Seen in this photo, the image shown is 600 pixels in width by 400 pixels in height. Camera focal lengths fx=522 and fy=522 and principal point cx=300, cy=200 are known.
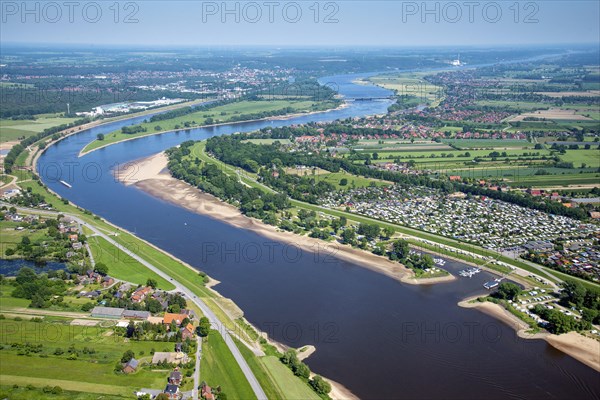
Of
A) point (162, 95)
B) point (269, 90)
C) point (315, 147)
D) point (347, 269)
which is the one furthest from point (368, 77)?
point (347, 269)

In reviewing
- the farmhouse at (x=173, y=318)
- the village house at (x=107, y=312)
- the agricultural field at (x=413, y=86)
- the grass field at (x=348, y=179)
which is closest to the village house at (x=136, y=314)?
Result: the village house at (x=107, y=312)

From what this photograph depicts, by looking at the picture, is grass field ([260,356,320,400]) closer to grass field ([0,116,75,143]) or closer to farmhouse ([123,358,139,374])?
farmhouse ([123,358,139,374])

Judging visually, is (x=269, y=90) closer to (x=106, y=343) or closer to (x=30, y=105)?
(x=30, y=105)

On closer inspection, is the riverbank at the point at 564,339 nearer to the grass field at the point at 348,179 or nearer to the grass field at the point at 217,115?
the grass field at the point at 348,179

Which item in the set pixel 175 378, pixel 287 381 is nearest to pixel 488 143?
pixel 287 381

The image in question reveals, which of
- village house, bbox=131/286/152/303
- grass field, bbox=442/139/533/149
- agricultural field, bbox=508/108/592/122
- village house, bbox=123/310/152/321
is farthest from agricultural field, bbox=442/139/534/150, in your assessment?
village house, bbox=123/310/152/321

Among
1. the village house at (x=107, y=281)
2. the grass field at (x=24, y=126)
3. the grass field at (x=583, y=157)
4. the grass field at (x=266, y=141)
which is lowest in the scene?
the village house at (x=107, y=281)
